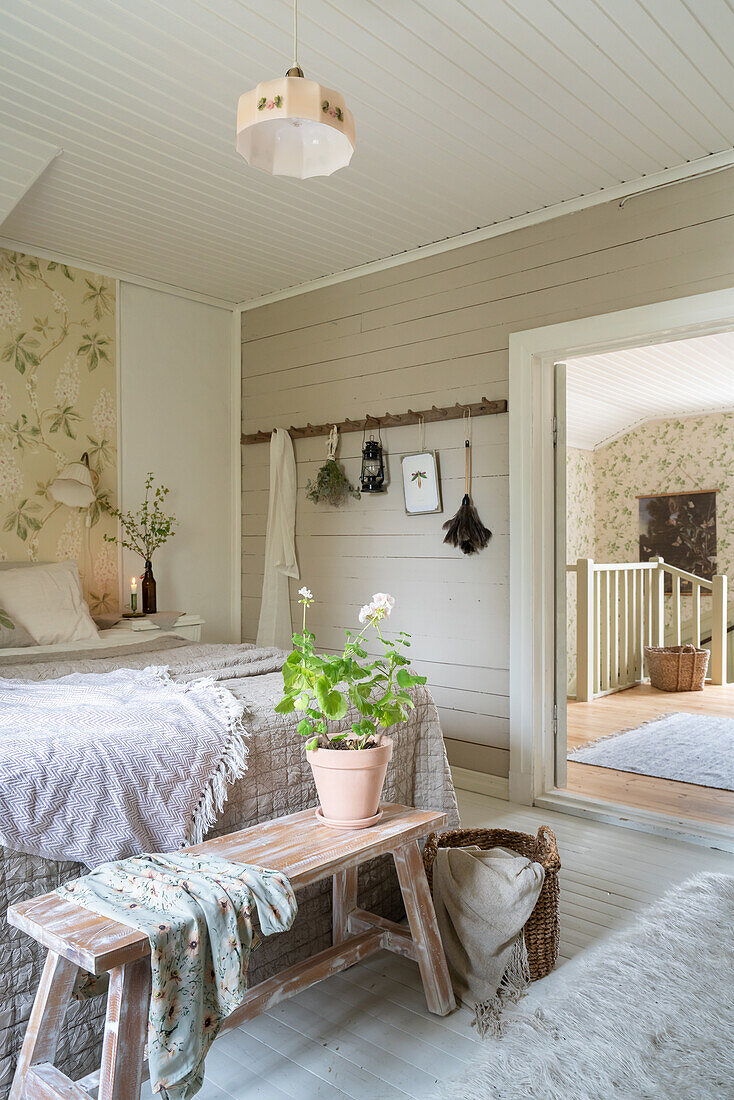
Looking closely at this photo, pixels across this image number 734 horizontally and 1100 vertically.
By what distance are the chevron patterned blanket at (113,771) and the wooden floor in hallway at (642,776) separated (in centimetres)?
231

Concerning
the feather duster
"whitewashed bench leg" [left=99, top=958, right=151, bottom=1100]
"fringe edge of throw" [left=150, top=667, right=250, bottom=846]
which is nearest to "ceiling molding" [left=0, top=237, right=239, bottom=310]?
the feather duster

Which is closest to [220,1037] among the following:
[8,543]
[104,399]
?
[8,543]

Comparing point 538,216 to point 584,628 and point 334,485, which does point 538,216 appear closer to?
point 334,485

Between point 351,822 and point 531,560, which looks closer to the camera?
point 351,822

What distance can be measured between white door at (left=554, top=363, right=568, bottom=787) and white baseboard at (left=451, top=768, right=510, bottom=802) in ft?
0.86

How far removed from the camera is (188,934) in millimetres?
1364

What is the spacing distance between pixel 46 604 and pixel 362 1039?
2.37 m

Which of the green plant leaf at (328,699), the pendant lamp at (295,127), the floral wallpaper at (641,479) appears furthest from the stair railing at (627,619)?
the green plant leaf at (328,699)

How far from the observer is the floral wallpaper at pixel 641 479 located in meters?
7.36

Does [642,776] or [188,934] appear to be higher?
[188,934]

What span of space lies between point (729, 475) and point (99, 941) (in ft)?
23.7

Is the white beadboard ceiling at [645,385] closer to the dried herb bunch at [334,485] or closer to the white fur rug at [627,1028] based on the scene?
the dried herb bunch at [334,485]

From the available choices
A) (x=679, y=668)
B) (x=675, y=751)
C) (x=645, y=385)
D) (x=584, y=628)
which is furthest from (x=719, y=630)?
(x=675, y=751)

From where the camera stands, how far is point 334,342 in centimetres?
446
